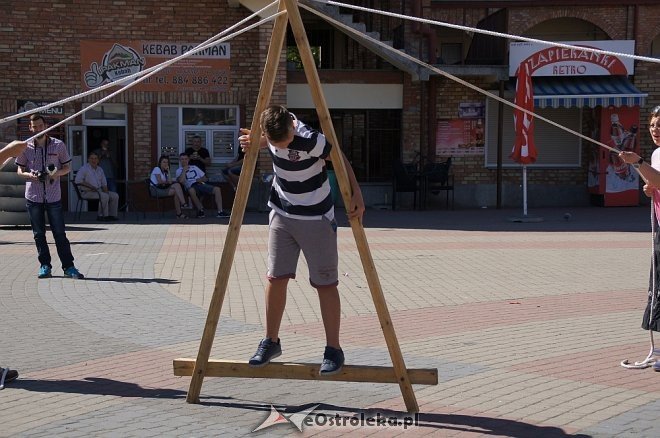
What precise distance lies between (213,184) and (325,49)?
514cm

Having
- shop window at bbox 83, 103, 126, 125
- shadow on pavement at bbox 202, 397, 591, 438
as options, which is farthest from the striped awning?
shadow on pavement at bbox 202, 397, 591, 438

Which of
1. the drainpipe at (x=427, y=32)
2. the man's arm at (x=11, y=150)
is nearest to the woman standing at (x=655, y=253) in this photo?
the man's arm at (x=11, y=150)

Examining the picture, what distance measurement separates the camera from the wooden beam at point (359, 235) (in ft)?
18.5

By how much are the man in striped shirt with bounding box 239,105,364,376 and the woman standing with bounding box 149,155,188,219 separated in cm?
1486

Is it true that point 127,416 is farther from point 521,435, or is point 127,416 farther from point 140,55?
point 140,55

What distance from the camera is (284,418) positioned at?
5496 millimetres

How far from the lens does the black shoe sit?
20.6ft

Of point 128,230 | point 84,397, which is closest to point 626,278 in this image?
point 84,397

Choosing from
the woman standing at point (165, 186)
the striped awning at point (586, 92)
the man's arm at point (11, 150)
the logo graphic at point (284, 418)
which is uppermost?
the striped awning at point (586, 92)

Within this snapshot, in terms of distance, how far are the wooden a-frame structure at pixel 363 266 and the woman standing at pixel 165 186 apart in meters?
14.8

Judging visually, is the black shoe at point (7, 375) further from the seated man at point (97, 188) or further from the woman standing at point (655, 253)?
the seated man at point (97, 188)

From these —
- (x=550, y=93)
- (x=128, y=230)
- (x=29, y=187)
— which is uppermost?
(x=550, y=93)

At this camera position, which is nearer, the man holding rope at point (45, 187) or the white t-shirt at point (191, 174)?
the man holding rope at point (45, 187)

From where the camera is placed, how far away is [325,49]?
975 inches
